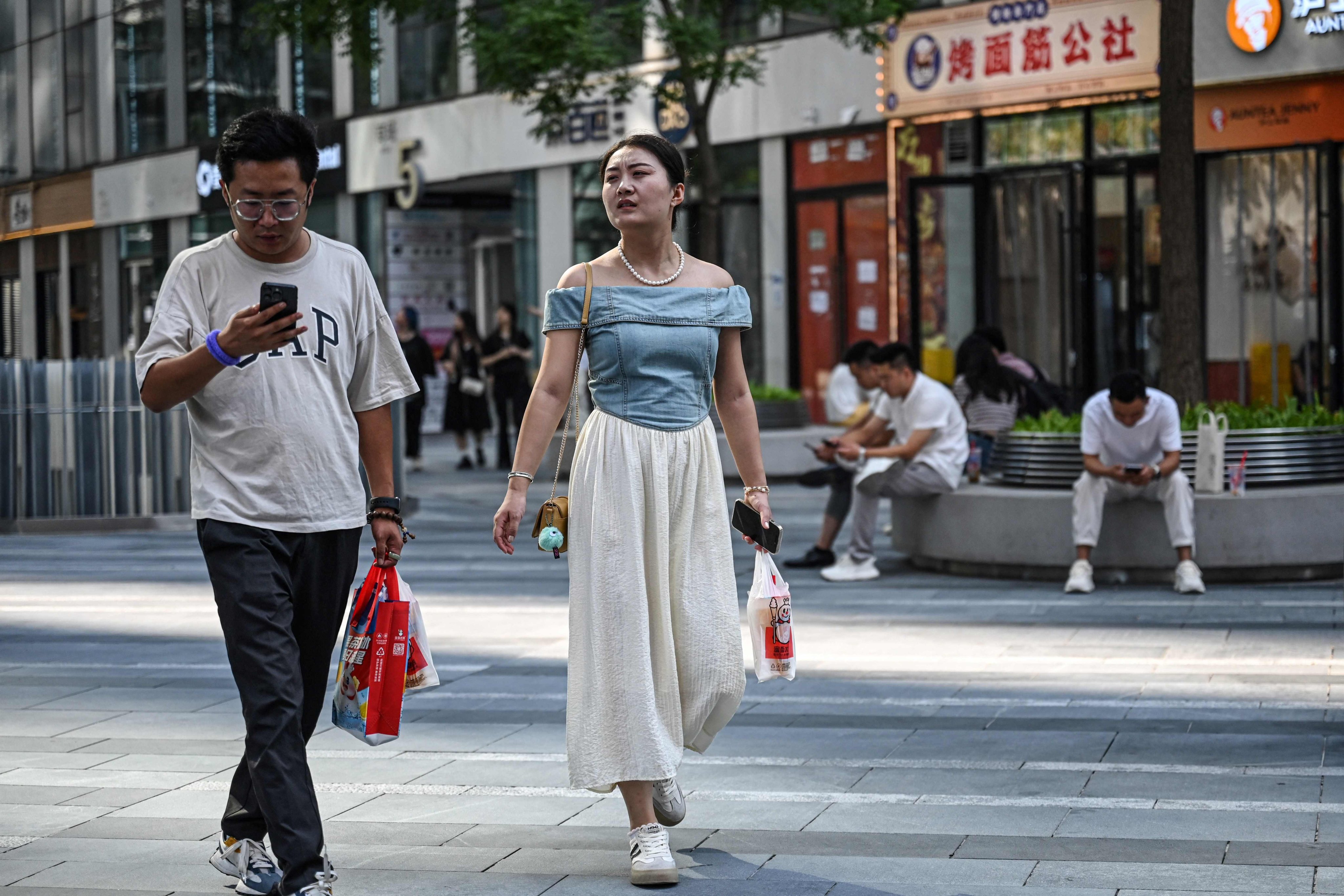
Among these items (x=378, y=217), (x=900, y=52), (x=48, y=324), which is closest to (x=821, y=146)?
(x=900, y=52)

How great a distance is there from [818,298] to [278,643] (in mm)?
19461

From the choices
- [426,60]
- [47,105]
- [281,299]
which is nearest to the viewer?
[281,299]

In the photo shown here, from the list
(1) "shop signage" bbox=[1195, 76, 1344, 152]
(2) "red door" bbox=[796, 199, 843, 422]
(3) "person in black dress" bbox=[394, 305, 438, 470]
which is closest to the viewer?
(1) "shop signage" bbox=[1195, 76, 1344, 152]

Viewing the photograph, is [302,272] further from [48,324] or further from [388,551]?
[48,324]

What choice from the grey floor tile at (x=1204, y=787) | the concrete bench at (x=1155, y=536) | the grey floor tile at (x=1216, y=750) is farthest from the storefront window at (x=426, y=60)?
the grey floor tile at (x=1204, y=787)

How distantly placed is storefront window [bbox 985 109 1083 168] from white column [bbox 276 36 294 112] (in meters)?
16.1

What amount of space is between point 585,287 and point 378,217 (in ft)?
87.9

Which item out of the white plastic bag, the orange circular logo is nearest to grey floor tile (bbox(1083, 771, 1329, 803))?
the white plastic bag

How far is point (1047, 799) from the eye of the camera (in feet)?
17.7

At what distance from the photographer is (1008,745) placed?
6234mm

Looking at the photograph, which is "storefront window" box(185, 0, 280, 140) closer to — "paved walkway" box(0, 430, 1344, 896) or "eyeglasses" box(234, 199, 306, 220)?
"paved walkway" box(0, 430, 1344, 896)

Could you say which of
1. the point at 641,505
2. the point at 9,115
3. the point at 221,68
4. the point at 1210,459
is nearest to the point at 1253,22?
the point at 1210,459

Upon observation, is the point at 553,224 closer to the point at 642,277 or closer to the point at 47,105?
the point at 47,105

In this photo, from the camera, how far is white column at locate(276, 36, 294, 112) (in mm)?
33344
